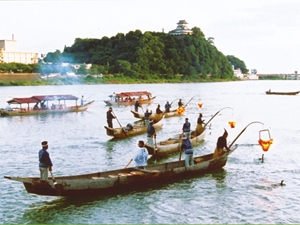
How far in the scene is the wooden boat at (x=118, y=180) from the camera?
724 inches

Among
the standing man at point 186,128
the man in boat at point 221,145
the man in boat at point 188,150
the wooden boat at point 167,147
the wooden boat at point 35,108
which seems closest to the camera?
the man in boat at point 188,150

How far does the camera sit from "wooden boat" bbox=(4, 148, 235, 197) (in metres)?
18.4

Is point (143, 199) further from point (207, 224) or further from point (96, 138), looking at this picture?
point (96, 138)

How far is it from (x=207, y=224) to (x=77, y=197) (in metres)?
6.19

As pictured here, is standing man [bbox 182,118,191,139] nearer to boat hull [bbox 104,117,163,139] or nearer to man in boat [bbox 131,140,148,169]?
boat hull [bbox 104,117,163,139]

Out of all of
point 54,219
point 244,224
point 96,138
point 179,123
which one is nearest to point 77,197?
point 54,219

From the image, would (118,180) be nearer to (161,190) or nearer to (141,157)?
(141,157)

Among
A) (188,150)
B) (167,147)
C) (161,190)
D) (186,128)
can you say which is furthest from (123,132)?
(161,190)

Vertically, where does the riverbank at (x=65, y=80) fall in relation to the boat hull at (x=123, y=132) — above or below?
above

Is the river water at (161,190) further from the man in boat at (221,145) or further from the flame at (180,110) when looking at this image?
the flame at (180,110)

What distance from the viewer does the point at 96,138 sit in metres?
38.5

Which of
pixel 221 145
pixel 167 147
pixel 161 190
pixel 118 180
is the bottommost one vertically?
pixel 161 190

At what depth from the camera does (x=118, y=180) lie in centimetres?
2030

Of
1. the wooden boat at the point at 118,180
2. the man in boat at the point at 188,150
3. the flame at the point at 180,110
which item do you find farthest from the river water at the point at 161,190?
the flame at the point at 180,110
